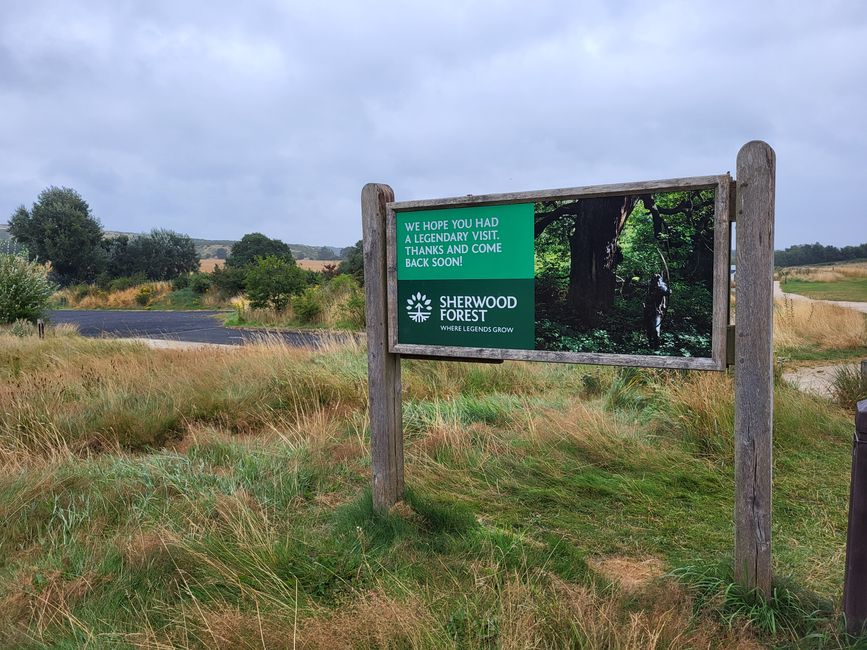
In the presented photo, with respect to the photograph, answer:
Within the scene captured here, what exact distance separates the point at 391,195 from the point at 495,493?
6.90 feet

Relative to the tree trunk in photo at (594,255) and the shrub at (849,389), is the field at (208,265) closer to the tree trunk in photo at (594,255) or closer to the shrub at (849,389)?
the shrub at (849,389)

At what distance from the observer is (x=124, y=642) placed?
2584 millimetres

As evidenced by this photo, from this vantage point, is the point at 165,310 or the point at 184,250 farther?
the point at 184,250

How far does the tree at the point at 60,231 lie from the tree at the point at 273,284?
89.2 ft

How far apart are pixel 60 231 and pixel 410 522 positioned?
159 feet

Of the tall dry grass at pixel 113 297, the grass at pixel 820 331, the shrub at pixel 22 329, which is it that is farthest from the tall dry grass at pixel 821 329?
the tall dry grass at pixel 113 297

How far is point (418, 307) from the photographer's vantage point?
12.8 feet

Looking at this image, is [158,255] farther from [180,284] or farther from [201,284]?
[201,284]

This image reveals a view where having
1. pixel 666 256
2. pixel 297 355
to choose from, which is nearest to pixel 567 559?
pixel 666 256

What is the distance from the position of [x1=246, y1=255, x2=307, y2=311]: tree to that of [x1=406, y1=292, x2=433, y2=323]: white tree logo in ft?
67.2

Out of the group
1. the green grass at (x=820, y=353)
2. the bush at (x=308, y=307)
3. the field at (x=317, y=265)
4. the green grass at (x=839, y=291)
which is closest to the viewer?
the green grass at (x=820, y=353)

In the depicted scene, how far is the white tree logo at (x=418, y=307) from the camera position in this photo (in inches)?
152

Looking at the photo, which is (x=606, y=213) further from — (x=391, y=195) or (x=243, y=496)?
(x=243, y=496)

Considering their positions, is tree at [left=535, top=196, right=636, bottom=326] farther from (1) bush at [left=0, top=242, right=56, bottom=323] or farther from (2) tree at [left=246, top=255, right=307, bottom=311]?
(2) tree at [left=246, top=255, right=307, bottom=311]
